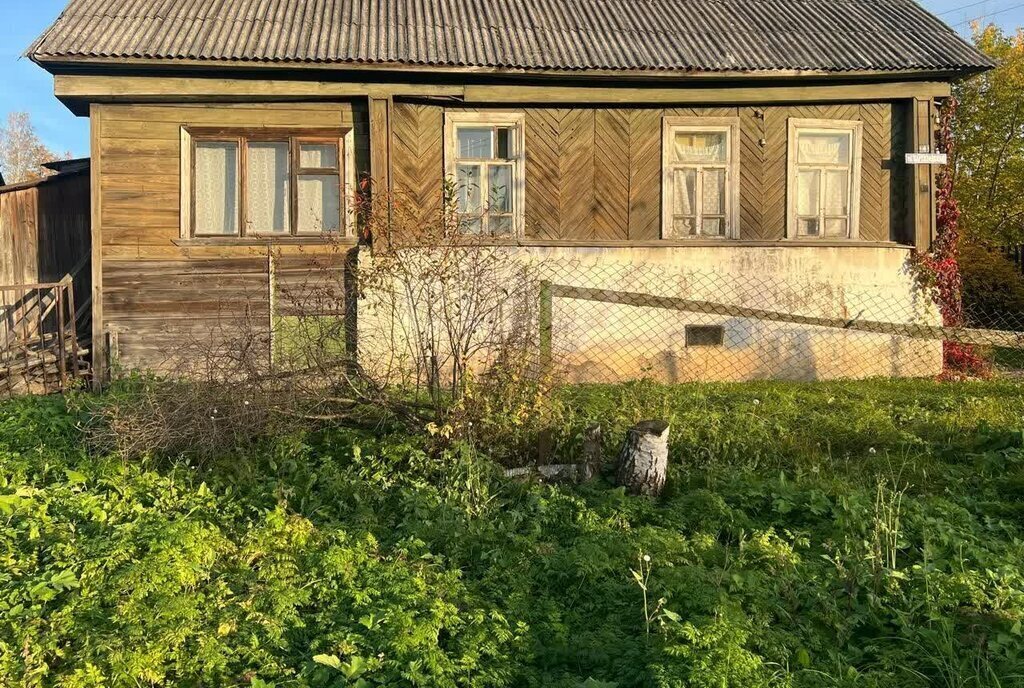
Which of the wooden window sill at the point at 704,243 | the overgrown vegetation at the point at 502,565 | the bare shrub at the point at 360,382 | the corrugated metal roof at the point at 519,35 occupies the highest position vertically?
the corrugated metal roof at the point at 519,35

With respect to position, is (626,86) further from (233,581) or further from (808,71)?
(233,581)

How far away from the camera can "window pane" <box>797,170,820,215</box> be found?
375 inches

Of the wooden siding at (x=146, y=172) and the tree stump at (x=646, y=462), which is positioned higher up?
the wooden siding at (x=146, y=172)

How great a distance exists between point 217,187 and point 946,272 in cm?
956

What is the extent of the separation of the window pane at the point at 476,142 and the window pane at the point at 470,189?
0.56ft

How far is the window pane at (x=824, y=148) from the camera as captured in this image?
9.51m

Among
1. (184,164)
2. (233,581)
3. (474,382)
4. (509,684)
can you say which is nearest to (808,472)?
(474,382)

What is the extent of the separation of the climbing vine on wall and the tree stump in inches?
241

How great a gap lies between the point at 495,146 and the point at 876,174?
512 cm

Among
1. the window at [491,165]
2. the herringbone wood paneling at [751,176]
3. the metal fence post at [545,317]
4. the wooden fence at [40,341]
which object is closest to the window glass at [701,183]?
the herringbone wood paneling at [751,176]

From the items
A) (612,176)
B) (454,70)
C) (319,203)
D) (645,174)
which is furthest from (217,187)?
(645,174)

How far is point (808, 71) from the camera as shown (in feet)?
29.0

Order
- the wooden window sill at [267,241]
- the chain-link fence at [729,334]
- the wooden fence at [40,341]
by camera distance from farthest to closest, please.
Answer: the chain-link fence at [729,334] → the wooden window sill at [267,241] → the wooden fence at [40,341]

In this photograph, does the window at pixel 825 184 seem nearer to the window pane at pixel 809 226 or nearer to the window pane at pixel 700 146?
the window pane at pixel 809 226
